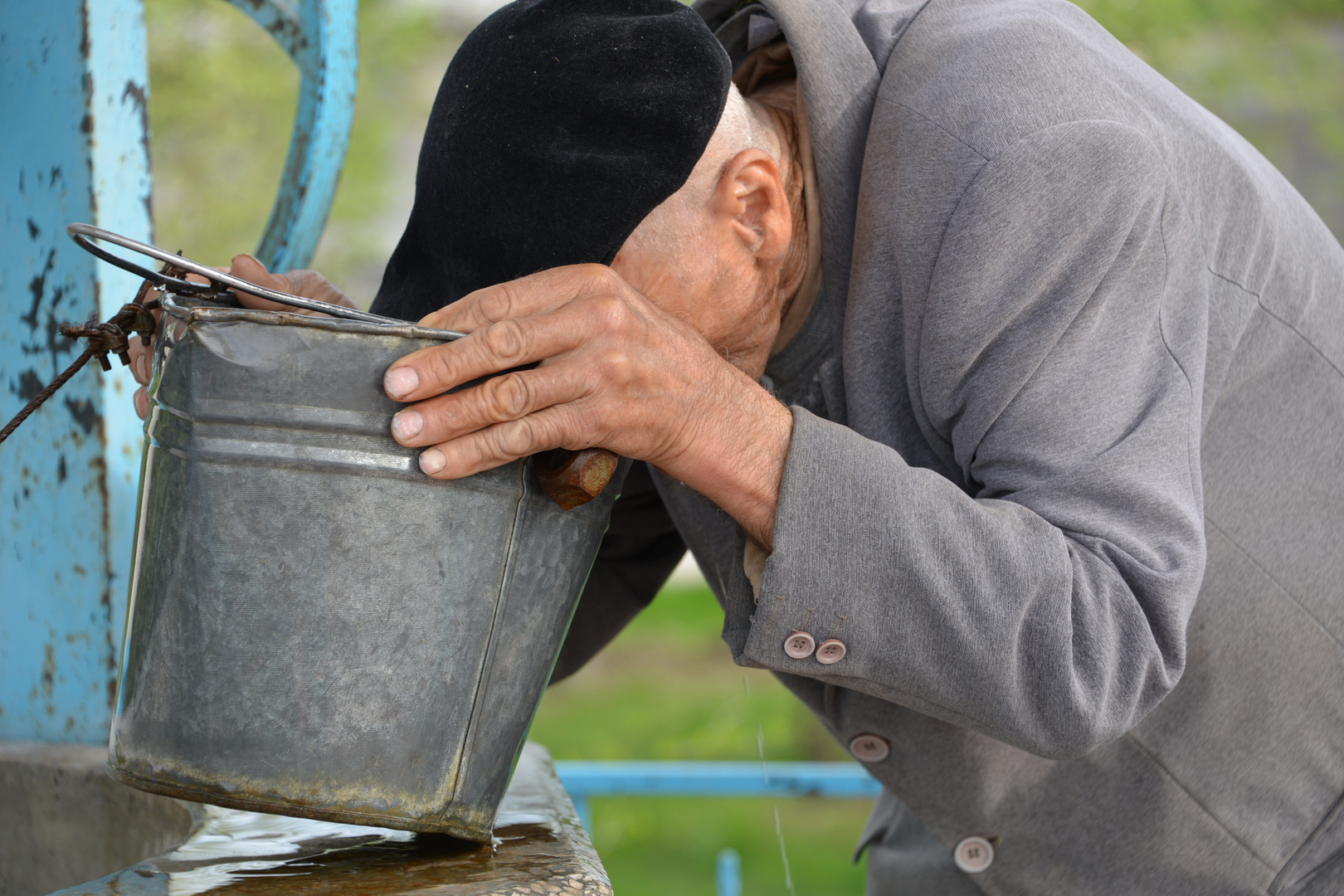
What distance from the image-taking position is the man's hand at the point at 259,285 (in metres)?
1.29

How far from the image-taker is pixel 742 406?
3.90 feet

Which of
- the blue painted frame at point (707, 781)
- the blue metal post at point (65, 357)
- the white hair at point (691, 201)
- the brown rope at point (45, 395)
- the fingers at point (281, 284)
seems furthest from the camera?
the blue painted frame at point (707, 781)

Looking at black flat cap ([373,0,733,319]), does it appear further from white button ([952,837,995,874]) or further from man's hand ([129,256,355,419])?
white button ([952,837,995,874])

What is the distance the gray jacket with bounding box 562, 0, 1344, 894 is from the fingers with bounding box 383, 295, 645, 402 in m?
0.28

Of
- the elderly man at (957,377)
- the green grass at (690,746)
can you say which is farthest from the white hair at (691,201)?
the green grass at (690,746)

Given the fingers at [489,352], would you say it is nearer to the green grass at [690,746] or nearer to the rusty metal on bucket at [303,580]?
the rusty metal on bucket at [303,580]

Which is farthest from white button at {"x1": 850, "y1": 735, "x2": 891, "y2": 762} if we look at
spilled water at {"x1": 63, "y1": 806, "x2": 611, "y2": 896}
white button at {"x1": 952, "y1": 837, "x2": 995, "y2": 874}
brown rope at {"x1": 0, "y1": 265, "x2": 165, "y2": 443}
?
brown rope at {"x1": 0, "y1": 265, "x2": 165, "y2": 443}

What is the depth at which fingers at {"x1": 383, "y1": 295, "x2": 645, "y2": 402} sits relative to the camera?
3.34 ft

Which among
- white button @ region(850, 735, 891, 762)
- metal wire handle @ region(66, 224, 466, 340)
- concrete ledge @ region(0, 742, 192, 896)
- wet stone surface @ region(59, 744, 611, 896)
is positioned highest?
metal wire handle @ region(66, 224, 466, 340)

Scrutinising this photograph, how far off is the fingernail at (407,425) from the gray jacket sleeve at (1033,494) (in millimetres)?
379

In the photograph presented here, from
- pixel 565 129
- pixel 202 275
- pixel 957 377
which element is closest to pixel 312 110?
pixel 565 129

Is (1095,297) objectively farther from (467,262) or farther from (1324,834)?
(1324,834)

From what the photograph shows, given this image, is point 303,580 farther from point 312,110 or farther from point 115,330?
Answer: point 312,110

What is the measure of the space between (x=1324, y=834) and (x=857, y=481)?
93 cm
